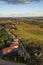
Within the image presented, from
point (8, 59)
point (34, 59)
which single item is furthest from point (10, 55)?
point (34, 59)

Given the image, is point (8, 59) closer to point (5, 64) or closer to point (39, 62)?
point (5, 64)

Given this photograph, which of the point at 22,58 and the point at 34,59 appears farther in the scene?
the point at 22,58

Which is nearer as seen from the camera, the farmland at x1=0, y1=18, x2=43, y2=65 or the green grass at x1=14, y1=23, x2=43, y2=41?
the farmland at x1=0, y1=18, x2=43, y2=65

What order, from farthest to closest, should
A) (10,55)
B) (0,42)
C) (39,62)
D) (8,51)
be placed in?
(0,42) < (8,51) < (10,55) < (39,62)

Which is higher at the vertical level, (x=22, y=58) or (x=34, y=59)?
(x=34, y=59)

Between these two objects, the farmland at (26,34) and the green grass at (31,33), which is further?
the green grass at (31,33)

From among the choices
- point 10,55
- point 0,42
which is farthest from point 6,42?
point 10,55

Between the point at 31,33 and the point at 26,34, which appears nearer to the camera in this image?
the point at 26,34

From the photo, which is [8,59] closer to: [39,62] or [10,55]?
[10,55]

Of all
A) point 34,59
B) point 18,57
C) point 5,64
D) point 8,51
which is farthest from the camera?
point 8,51
